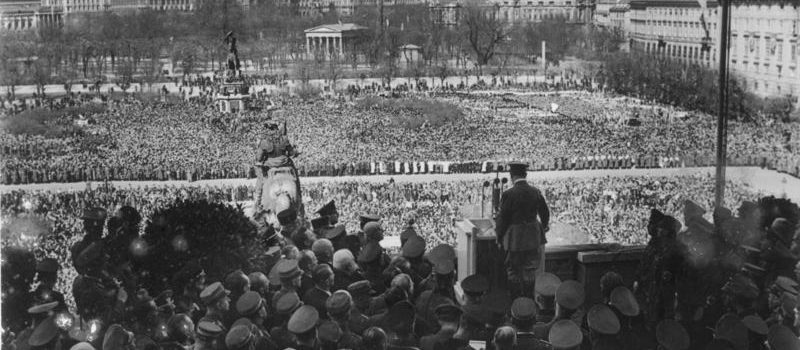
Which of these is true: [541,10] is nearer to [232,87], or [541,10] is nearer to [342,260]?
[232,87]

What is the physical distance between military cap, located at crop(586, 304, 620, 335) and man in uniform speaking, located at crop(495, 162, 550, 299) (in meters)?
1.26

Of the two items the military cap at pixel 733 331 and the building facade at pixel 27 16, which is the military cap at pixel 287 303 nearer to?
the military cap at pixel 733 331

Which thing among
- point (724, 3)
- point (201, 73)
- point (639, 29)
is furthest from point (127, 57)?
point (724, 3)

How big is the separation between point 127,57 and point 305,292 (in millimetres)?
11657

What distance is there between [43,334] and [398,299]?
5.15ft

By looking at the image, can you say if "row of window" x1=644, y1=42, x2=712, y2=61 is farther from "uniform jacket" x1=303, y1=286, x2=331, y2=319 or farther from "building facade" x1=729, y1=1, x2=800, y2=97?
"uniform jacket" x1=303, y1=286, x2=331, y2=319

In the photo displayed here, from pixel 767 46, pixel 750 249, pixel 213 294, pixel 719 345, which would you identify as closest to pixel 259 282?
pixel 213 294

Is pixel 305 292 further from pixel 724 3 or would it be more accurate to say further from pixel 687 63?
pixel 687 63

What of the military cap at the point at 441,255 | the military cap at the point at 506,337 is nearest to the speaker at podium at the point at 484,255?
the military cap at the point at 441,255

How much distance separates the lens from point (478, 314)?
4.19m

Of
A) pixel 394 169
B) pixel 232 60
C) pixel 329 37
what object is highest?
pixel 329 37

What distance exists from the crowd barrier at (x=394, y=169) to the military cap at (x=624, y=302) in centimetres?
809

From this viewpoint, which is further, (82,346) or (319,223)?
A: (319,223)

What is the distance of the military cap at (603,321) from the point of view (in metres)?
3.94
